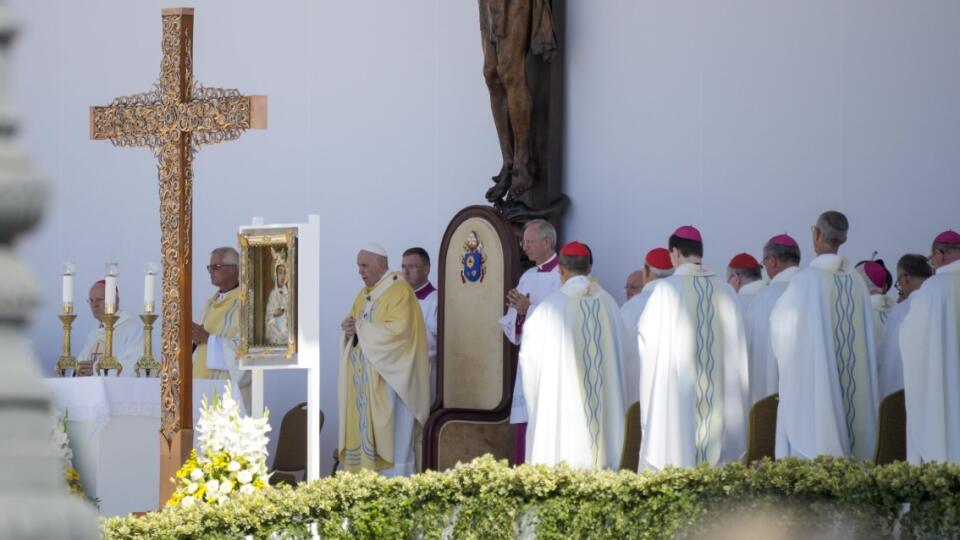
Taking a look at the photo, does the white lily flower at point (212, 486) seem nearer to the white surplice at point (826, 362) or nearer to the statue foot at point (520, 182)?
the white surplice at point (826, 362)

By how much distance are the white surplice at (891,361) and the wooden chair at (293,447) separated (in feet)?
14.1

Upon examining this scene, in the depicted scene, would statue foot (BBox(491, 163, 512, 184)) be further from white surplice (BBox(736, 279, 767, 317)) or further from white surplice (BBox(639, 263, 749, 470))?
white surplice (BBox(639, 263, 749, 470))

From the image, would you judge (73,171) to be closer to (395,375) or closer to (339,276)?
(339,276)

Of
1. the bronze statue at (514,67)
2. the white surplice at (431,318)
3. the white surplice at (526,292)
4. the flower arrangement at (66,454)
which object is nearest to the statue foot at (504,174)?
the bronze statue at (514,67)

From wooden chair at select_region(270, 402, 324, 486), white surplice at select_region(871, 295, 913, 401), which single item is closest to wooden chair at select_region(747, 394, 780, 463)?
white surplice at select_region(871, 295, 913, 401)

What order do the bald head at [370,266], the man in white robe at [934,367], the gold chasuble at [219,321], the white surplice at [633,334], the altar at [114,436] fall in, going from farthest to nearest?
the gold chasuble at [219,321] < the bald head at [370,266] < the white surplice at [633,334] < the altar at [114,436] < the man in white robe at [934,367]

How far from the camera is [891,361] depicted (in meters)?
8.42

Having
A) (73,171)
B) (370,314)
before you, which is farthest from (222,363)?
(73,171)

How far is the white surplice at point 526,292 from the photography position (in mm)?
9648

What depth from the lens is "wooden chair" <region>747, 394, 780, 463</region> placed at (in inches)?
318

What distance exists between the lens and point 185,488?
6699 millimetres

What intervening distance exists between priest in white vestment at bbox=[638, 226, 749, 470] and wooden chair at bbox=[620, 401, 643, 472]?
0.68ft

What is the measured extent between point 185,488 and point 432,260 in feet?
19.4

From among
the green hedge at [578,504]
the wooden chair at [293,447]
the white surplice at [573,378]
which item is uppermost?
the white surplice at [573,378]
